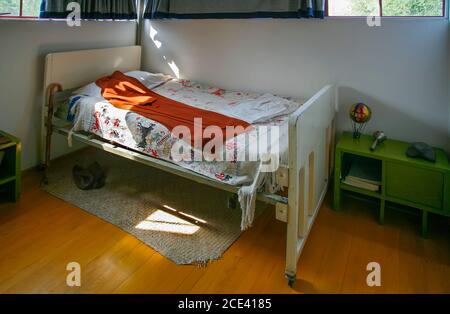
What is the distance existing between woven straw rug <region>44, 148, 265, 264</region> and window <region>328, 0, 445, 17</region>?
1606 mm

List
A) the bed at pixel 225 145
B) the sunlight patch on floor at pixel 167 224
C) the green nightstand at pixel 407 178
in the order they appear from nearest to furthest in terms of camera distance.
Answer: the bed at pixel 225 145 → the green nightstand at pixel 407 178 → the sunlight patch on floor at pixel 167 224

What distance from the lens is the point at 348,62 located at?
2.40m

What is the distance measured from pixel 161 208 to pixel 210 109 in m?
0.80

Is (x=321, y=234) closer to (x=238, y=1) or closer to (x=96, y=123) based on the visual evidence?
(x=96, y=123)

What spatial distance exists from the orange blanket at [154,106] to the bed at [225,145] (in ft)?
0.27

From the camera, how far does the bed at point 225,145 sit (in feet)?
5.22

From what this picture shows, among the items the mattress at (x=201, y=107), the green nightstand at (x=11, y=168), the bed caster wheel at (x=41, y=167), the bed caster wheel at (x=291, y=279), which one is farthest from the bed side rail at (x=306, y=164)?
the bed caster wheel at (x=41, y=167)

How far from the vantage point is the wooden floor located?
1648 mm

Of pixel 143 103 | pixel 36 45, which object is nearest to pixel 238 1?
pixel 143 103

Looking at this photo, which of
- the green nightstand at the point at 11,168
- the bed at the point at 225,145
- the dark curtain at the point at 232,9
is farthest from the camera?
the dark curtain at the point at 232,9

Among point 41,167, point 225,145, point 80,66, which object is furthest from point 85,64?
point 225,145

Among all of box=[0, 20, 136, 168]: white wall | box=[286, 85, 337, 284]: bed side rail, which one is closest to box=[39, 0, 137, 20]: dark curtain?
box=[0, 20, 136, 168]: white wall

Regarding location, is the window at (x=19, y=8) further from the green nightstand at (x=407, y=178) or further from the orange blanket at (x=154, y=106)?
the green nightstand at (x=407, y=178)

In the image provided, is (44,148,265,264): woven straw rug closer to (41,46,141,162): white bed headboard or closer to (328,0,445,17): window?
(41,46,141,162): white bed headboard
